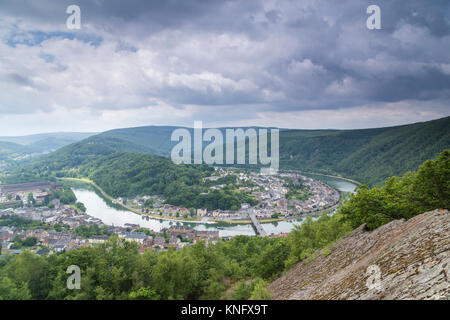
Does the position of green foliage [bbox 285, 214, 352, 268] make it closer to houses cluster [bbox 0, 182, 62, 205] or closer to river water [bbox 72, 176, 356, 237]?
river water [bbox 72, 176, 356, 237]

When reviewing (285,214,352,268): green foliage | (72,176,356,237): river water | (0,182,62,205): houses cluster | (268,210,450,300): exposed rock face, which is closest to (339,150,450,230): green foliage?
(268,210,450,300): exposed rock face

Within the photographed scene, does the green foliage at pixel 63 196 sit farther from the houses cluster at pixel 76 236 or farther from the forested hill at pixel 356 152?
the forested hill at pixel 356 152

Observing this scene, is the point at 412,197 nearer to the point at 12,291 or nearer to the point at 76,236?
the point at 12,291

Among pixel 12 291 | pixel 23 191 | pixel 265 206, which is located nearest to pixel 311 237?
pixel 12 291

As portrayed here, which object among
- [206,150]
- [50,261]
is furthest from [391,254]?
[206,150]
